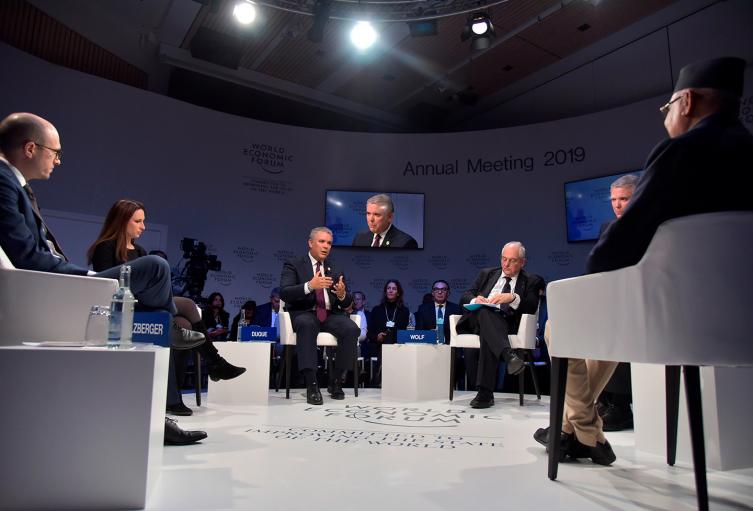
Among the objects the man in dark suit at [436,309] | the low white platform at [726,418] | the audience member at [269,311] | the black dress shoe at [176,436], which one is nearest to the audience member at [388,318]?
the man in dark suit at [436,309]

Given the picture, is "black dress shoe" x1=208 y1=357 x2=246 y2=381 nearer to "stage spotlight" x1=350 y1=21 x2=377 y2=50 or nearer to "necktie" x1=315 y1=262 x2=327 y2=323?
"necktie" x1=315 y1=262 x2=327 y2=323

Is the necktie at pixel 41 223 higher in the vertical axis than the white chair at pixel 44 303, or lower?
higher

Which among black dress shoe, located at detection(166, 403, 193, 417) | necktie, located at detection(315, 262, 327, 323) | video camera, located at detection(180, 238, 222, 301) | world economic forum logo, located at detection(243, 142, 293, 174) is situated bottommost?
black dress shoe, located at detection(166, 403, 193, 417)

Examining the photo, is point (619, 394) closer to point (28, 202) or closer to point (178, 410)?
point (178, 410)

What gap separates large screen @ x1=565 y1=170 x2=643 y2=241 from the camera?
267 inches

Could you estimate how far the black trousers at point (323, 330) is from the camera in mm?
3971

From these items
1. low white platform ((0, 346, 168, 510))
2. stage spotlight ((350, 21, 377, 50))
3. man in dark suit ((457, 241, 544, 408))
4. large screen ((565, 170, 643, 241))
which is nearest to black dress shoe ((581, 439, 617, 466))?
man in dark suit ((457, 241, 544, 408))

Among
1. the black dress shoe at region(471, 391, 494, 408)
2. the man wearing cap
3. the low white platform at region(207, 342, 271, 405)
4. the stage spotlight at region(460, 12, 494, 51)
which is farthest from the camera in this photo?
the stage spotlight at region(460, 12, 494, 51)

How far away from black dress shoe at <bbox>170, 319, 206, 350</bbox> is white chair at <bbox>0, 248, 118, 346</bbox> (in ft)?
3.71

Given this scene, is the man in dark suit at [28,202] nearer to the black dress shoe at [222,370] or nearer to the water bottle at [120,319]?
the water bottle at [120,319]

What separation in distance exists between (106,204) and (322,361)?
3350 mm

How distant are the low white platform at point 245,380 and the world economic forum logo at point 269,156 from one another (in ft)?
14.2

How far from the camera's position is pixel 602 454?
1993 mm

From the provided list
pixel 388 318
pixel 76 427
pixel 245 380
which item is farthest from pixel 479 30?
pixel 76 427
